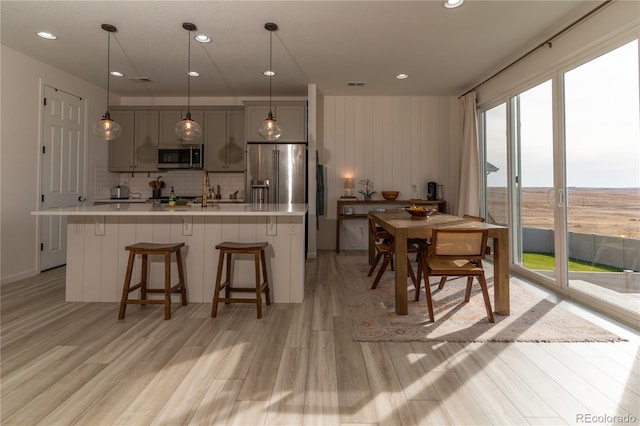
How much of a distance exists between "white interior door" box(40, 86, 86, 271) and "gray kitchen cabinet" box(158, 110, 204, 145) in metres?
1.09

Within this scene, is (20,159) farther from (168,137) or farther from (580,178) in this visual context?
(580,178)

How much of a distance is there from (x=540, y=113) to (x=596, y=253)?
1.66 meters

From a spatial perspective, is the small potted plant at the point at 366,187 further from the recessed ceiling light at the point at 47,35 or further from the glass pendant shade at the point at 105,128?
the recessed ceiling light at the point at 47,35

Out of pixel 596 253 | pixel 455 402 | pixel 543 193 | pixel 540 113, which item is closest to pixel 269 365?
pixel 455 402

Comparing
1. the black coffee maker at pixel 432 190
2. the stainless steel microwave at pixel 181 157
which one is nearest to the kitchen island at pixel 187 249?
the stainless steel microwave at pixel 181 157

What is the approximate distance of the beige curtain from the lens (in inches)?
200

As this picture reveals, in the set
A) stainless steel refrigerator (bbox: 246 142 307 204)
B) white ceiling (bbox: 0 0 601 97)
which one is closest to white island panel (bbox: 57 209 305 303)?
white ceiling (bbox: 0 0 601 97)

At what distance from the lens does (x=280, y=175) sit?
5.33 metres

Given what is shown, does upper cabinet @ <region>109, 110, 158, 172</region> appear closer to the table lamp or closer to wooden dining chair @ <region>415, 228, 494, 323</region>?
the table lamp

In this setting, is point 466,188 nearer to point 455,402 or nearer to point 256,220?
point 256,220

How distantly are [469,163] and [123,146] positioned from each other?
5628 millimetres

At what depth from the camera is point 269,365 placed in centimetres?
202

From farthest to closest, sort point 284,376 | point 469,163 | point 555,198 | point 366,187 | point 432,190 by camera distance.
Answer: point 366,187 < point 432,190 < point 469,163 < point 555,198 < point 284,376

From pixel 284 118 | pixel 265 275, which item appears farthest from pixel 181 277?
pixel 284 118
